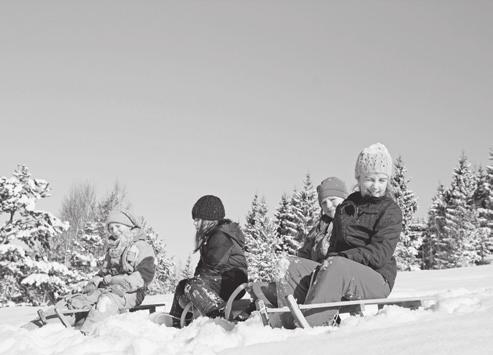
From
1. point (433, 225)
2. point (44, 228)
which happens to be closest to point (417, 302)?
point (44, 228)

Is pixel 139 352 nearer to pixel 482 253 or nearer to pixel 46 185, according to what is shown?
pixel 46 185

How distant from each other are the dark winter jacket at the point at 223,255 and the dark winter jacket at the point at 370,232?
124cm

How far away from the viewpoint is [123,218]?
6.34 m

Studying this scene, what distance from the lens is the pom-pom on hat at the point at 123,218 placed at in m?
6.32

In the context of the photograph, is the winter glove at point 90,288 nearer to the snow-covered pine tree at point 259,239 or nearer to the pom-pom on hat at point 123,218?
A: the pom-pom on hat at point 123,218

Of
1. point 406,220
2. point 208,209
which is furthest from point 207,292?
point 406,220

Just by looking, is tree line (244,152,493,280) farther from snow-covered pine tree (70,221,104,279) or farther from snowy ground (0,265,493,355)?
snowy ground (0,265,493,355)

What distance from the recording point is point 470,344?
2357 mm

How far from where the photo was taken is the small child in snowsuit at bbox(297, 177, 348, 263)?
209 inches

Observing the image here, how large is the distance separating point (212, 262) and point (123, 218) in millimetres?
1690

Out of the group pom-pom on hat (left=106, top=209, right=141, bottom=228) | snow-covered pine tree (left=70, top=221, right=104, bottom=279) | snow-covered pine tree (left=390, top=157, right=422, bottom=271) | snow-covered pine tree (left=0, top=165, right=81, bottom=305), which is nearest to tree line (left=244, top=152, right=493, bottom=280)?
snow-covered pine tree (left=390, top=157, right=422, bottom=271)

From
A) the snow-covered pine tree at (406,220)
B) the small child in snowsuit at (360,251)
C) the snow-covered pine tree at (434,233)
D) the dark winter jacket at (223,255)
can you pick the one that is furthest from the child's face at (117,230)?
the snow-covered pine tree at (434,233)

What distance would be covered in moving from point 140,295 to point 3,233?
42.8 ft

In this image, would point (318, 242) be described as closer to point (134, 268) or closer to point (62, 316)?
point (134, 268)
